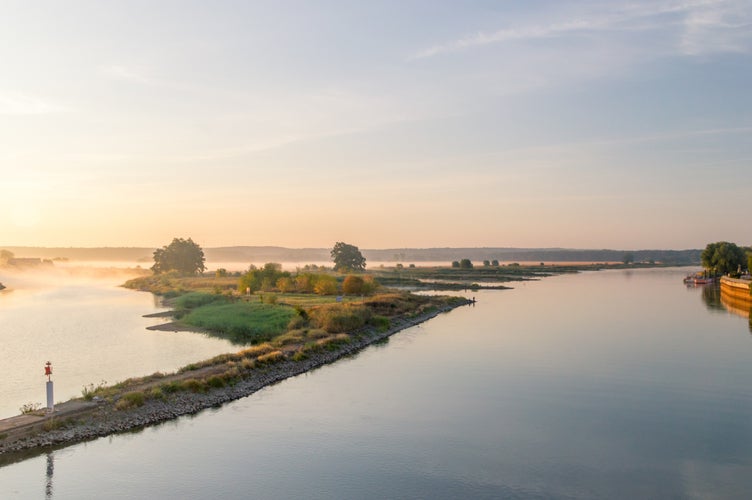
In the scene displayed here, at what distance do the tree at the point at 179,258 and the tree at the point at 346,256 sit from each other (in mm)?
36994

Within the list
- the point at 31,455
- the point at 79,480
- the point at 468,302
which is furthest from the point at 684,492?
the point at 468,302

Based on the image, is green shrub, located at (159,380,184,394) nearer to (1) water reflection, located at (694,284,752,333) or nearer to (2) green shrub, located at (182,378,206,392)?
(2) green shrub, located at (182,378,206,392)

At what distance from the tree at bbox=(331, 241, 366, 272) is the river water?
11795 cm

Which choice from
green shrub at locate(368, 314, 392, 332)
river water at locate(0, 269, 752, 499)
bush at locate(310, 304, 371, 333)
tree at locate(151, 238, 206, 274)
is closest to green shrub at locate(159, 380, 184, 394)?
river water at locate(0, 269, 752, 499)

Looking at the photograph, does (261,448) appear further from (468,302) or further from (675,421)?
(468,302)

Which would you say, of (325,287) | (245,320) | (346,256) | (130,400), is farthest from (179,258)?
(130,400)

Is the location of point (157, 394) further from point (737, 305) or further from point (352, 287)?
point (737, 305)

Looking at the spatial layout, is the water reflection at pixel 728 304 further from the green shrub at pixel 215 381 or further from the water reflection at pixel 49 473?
the water reflection at pixel 49 473

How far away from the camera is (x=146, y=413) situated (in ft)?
82.4

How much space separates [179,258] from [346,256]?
45.2 meters

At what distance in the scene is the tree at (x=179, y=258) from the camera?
150 meters

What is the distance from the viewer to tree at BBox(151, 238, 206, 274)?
150 meters

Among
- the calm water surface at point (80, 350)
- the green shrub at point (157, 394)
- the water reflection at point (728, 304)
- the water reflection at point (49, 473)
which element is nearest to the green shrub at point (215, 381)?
the green shrub at point (157, 394)

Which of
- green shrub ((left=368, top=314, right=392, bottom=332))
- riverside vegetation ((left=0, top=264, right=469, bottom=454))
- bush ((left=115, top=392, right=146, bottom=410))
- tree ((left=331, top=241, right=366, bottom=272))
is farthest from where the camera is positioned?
tree ((left=331, top=241, right=366, bottom=272))
